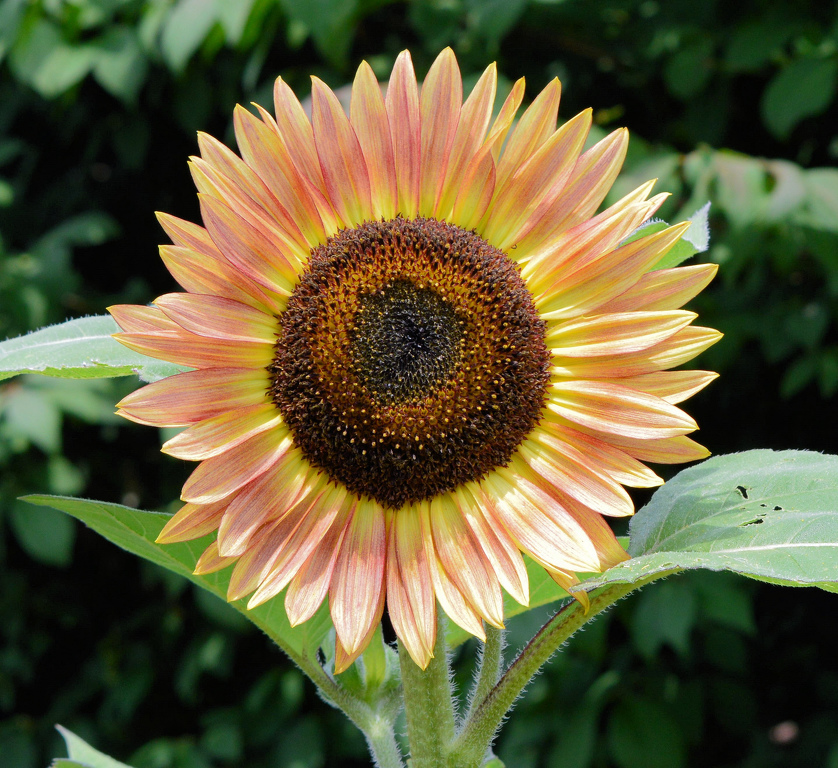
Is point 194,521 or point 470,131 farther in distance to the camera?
point 470,131

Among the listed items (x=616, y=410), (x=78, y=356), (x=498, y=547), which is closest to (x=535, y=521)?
(x=498, y=547)

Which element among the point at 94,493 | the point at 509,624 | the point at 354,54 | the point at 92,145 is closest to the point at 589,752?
the point at 509,624

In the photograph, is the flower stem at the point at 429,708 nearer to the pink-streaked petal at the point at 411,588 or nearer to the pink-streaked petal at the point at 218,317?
the pink-streaked petal at the point at 411,588

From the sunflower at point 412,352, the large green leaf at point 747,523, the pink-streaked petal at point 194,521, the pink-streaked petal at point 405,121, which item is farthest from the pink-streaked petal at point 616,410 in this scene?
the pink-streaked petal at point 194,521

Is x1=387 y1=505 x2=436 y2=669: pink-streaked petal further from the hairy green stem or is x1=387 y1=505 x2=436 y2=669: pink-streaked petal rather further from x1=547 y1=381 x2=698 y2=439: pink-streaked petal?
x1=547 y1=381 x2=698 y2=439: pink-streaked petal

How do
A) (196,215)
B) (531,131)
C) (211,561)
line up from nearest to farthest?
(211,561)
(531,131)
(196,215)

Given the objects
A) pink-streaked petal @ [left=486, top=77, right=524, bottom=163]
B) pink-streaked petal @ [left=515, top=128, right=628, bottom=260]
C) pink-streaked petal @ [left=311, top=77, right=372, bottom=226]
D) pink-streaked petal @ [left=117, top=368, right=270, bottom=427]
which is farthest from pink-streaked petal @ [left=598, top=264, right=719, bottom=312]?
pink-streaked petal @ [left=117, top=368, right=270, bottom=427]

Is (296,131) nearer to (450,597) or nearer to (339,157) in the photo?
(339,157)
